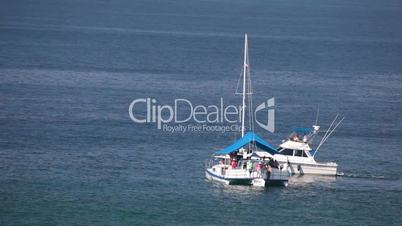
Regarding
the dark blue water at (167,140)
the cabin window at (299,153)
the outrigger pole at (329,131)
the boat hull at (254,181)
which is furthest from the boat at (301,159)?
the boat hull at (254,181)

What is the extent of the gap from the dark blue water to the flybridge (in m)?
1.59

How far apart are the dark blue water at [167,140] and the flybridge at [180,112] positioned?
1.59m

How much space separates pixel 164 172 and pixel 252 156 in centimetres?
608

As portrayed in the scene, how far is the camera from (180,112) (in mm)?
99375

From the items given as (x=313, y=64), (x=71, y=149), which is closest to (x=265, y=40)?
(x=313, y=64)

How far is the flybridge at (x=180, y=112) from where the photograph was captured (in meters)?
95.2

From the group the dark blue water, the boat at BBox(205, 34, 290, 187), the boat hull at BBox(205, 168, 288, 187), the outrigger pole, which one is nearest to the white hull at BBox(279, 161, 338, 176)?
the dark blue water

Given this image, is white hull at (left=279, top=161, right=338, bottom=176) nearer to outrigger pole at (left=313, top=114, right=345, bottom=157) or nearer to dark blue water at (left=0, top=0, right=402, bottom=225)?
dark blue water at (left=0, top=0, right=402, bottom=225)

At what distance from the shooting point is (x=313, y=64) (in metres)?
150

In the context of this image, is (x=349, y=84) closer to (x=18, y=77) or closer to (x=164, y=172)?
(x=18, y=77)

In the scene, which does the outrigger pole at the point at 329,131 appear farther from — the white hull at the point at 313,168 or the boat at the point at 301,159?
the white hull at the point at 313,168

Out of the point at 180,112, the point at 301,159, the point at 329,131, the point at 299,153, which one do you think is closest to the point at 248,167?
the point at 301,159

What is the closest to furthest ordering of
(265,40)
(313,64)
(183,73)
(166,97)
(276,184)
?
(276,184), (166,97), (183,73), (313,64), (265,40)

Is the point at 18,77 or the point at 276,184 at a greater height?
the point at 18,77
